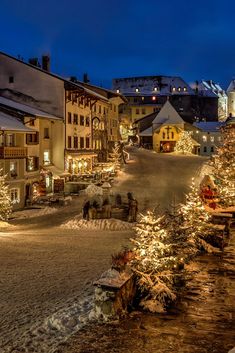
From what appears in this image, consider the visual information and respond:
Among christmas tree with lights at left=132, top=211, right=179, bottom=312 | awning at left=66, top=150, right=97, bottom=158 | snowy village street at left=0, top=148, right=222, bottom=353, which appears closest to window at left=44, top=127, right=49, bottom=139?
awning at left=66, top=150, right=97, bottom=158

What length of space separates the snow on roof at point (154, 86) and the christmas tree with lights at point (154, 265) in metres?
101

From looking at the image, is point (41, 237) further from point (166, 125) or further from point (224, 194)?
point (166, 125)

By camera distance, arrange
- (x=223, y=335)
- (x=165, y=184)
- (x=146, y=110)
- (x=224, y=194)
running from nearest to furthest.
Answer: (x=223, y=335), (x=224, y=194), (x=165, y=184), (x=146, y=110)

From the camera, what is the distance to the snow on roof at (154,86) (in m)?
110

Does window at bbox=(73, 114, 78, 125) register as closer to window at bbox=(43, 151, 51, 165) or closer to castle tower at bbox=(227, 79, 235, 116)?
window at bbox=(43, 151, 51, 165)

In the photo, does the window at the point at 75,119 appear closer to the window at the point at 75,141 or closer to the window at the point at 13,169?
the window at the point at 75,141

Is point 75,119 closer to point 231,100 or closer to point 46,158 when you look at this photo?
point 46,158

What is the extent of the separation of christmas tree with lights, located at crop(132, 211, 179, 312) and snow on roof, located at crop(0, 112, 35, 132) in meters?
26.7

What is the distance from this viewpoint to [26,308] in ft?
32.4

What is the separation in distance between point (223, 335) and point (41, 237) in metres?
13.1

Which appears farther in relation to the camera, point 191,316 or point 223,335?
point 191,316

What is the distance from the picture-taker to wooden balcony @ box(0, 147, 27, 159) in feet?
118

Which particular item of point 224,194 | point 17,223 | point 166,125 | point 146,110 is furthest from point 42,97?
point 146,110

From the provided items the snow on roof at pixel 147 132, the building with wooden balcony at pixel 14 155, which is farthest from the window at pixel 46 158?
the snow on roof at pixel 147 132
